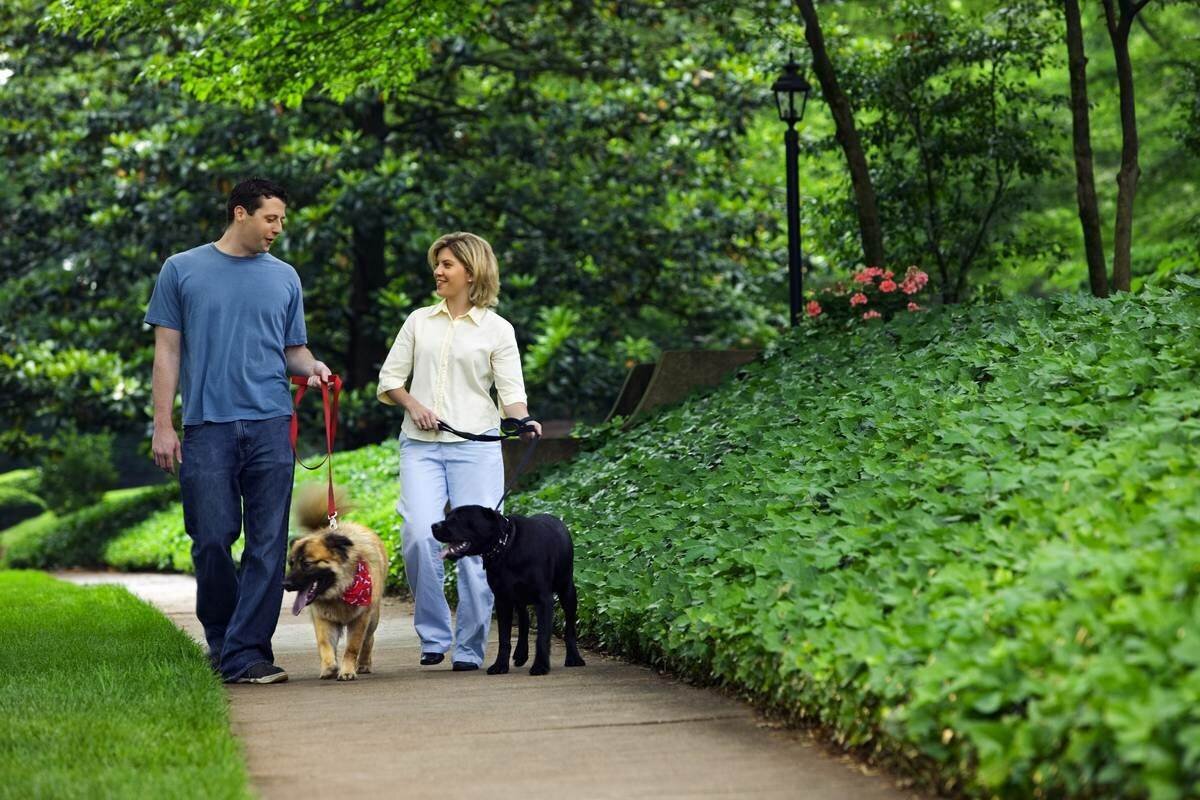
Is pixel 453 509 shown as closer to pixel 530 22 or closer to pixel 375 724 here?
pixel 375 724

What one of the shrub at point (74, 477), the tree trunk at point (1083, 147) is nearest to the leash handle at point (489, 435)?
the tree trunk at point (1083, 147)

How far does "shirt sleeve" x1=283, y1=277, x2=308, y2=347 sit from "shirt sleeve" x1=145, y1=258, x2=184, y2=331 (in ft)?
1.81

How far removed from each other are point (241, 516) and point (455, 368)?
4.30ft

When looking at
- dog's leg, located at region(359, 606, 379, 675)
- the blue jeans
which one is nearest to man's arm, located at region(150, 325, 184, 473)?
the blue jeans

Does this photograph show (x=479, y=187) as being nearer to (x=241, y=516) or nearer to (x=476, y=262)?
(x=476, y=262)

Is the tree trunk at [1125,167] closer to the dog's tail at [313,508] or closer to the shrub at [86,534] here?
the dog's tail at [313,508]

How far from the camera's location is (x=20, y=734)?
18.3 ft

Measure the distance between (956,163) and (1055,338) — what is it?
7701 mm

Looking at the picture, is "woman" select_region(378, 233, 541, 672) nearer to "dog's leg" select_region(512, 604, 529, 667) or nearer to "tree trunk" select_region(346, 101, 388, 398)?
"dog's leg" select_region(512, 604, 529, 667)

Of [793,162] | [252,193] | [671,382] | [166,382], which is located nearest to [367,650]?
[166,382]

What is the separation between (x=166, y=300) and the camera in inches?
300

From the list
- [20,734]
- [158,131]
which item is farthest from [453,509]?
[158,131]

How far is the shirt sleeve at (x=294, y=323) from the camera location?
7.90 metres

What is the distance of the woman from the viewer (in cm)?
795
